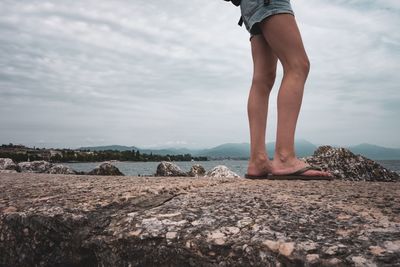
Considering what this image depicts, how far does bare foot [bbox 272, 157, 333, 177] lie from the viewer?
323 cm

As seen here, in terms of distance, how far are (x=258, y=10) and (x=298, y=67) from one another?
2.24ft

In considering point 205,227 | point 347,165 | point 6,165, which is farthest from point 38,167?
point 205,227

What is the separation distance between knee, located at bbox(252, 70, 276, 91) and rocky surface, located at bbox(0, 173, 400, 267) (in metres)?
1.47

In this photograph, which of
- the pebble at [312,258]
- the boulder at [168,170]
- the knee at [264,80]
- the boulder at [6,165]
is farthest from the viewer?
the boulder at [6,165]

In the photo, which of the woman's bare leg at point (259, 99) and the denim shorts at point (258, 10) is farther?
the woman's bare leg at point (259, 99)

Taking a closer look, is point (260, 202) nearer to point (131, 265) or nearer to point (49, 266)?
point (131, 265)

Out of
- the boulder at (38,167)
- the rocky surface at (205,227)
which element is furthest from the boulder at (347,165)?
the boulder at (38,167)

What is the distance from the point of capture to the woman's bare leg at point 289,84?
324 centimetres

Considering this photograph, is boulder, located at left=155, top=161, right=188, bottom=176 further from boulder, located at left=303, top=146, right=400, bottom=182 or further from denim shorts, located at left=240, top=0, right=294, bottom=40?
denim shorts, located at left=240, top=0, right=294, bottom=40

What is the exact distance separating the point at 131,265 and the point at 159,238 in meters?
0.18

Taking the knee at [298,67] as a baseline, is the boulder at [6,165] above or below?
below

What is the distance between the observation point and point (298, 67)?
327 cm

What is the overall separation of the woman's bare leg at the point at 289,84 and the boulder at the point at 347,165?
11.0 feet

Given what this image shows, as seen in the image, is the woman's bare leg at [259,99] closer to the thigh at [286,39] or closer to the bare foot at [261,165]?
the bare foot at [261,165]
